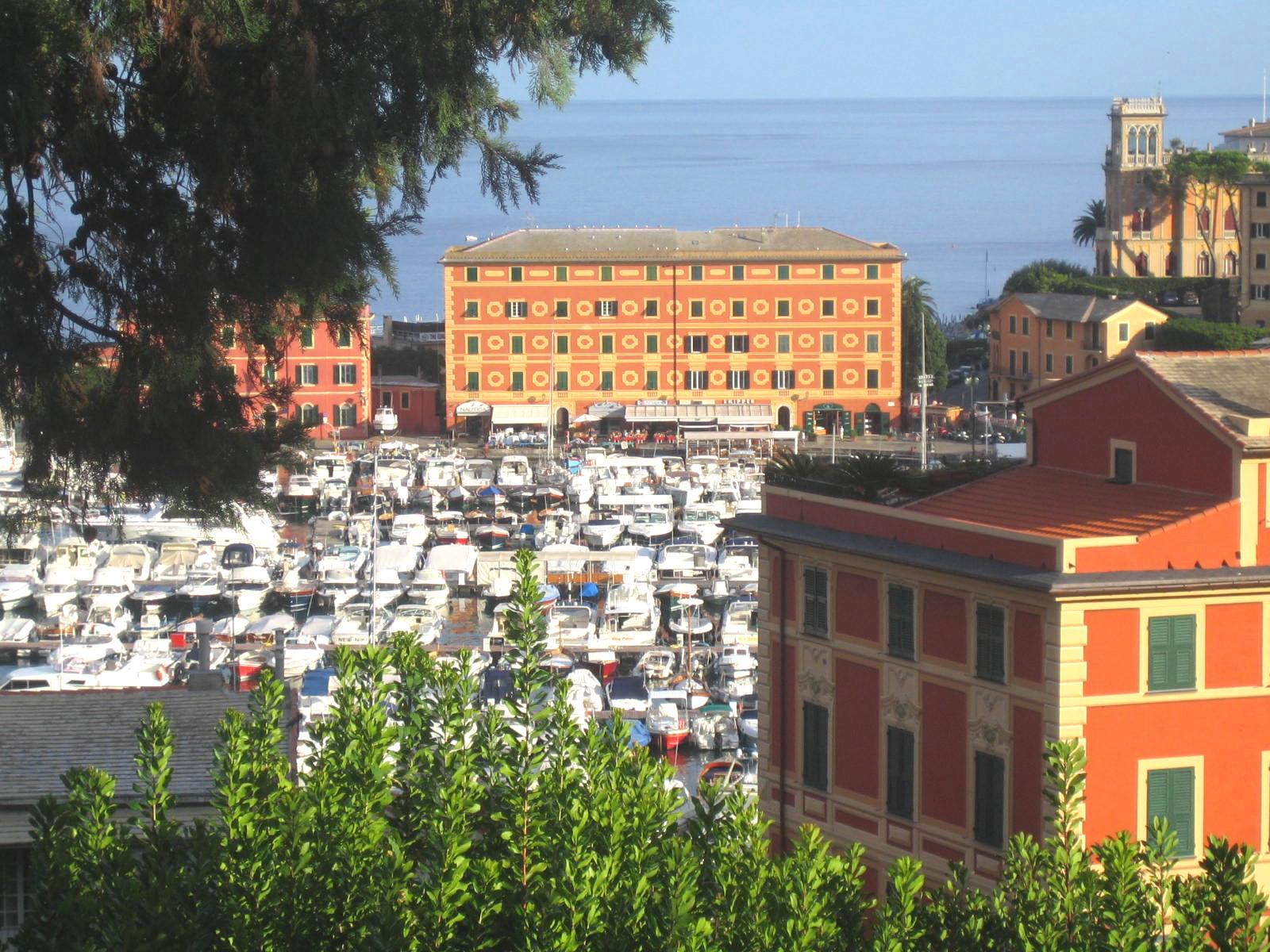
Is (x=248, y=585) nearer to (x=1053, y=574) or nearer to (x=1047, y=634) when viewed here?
(x=1047, y=634)

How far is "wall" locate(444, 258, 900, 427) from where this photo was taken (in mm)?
43312

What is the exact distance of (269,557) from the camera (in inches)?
1168

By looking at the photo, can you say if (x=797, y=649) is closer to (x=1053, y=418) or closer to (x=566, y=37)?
(x=1053, y=418)

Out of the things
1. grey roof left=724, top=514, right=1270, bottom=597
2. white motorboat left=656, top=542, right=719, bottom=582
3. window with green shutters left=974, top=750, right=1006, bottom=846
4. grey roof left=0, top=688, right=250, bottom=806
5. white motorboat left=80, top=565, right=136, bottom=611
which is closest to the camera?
grey roof left=0, top=688, right=250, bottom=806

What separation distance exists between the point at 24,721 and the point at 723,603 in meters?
19.2

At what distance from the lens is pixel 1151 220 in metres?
57.2

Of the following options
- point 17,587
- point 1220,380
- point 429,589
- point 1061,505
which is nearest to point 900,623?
point 1061,505

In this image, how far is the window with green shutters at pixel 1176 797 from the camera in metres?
9.38

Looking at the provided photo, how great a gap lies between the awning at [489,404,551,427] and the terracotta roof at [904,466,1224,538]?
105 ft

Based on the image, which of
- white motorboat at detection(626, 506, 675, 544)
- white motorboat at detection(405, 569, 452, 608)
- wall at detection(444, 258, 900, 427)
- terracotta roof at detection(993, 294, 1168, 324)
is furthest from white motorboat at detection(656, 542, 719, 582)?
terracotta roof at detection(993, 294, 1168, 324)

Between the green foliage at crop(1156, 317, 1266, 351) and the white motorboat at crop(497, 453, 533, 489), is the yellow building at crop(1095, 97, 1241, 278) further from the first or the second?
the white motorboat at crop(497, 453, 533, 489)

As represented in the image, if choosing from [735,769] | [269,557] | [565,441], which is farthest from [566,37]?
[565,441]

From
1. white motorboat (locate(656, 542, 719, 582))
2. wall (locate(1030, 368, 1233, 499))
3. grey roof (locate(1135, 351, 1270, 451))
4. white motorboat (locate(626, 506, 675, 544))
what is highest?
grey roof (locate(1135, 351, 1270, 451))

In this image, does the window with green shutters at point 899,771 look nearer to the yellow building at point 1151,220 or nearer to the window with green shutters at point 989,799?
the window with green shutters at point 989,799
